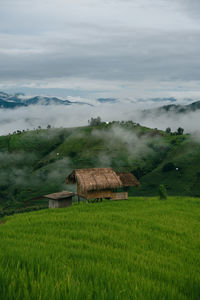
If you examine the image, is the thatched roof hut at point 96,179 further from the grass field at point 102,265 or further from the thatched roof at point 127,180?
the grass field at point 102,265

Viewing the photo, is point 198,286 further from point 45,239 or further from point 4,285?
point 45,239

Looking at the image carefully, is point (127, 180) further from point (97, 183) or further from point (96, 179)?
point (97, 183)

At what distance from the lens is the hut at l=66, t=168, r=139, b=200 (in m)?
43.4

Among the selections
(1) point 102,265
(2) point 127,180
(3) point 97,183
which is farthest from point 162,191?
(1) point 102,265

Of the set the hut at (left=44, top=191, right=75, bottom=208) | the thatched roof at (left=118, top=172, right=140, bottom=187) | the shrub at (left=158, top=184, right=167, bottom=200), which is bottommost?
the hut at (left=44, top=191, right=75, bottom=208)

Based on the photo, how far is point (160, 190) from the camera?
4425cm

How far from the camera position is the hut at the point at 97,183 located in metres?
43.4

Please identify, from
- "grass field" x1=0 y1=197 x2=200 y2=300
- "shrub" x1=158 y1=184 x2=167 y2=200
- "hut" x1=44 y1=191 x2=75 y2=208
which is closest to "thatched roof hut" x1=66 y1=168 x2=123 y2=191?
"hut" x1=44 y1=191 x2=75 y2=208

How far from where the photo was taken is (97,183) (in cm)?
4375

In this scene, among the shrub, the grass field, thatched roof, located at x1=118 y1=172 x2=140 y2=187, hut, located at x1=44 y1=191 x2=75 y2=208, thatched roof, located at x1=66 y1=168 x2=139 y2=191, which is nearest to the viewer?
the grass field

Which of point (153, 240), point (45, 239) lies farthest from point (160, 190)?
point (45, 239)

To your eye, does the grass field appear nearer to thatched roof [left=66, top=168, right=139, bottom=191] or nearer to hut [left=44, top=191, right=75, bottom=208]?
thatched roof [left=66, top=168, right=139, bottom=191]

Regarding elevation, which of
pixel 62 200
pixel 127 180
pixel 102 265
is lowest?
pixel 62 200

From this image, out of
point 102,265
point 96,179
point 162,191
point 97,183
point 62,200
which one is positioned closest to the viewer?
point 102,265
